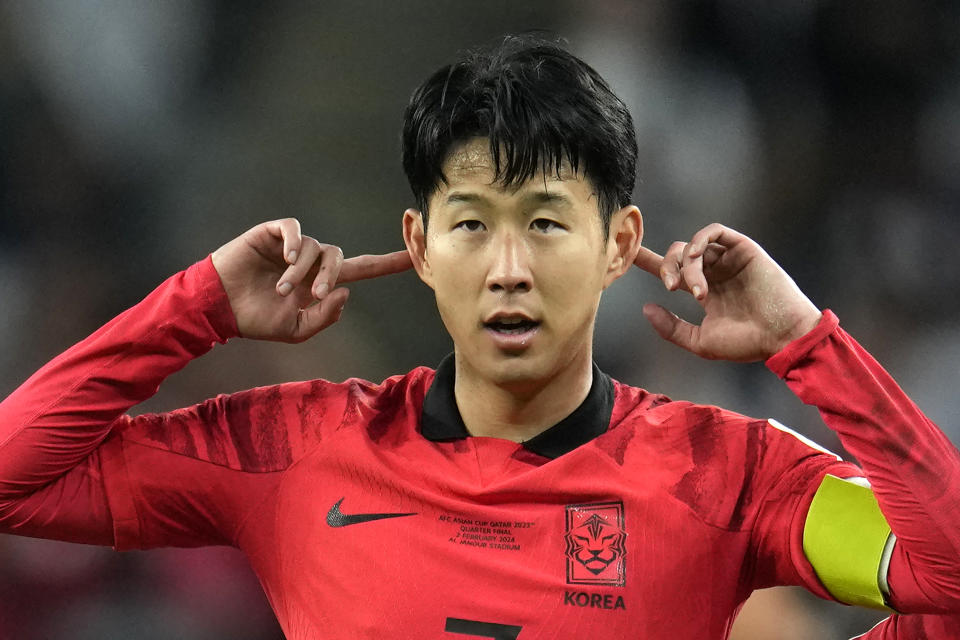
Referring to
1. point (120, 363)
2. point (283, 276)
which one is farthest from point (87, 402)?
point (283, 276)

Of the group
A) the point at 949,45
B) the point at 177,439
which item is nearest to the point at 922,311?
the point at 949,45

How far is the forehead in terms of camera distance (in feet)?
6.01

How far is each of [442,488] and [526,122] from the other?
648 millimetres

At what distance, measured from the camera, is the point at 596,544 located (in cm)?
181

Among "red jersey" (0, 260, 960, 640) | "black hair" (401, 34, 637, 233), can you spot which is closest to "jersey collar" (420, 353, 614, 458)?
"red jersey" (0, 260, 960, 640)

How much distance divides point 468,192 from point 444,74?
0.88 ft

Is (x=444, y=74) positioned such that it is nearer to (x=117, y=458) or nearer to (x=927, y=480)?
(x=117, y=458)

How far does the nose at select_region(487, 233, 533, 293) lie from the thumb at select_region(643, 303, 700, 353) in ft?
0.83

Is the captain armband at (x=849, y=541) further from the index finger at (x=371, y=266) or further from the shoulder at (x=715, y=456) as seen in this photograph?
the index finger at (x=371, y=266)

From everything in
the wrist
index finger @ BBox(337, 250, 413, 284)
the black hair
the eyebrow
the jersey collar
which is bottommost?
the jersey collar

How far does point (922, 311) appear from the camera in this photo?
329cm

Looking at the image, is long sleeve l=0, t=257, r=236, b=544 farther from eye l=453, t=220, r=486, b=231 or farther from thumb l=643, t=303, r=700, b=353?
thumb l=643, t=303, r=700, b=353

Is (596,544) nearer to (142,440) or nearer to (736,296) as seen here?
(736,296)

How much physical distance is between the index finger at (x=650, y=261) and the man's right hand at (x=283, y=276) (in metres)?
0.45
